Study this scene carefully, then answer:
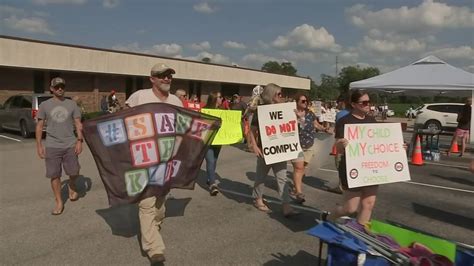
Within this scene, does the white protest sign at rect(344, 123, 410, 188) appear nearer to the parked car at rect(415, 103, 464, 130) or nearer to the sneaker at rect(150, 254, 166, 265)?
the sneaker at rect(150, 254, 166, 265)

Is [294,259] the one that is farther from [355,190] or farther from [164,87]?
[164,87]

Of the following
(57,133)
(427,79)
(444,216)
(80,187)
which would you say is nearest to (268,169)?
(444,216)

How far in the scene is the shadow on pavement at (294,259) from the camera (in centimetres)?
449

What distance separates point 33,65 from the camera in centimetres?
2503

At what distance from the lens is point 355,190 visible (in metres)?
4.60

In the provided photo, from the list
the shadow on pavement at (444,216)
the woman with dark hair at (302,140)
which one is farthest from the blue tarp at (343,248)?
the shadow on pavement at (444,216)

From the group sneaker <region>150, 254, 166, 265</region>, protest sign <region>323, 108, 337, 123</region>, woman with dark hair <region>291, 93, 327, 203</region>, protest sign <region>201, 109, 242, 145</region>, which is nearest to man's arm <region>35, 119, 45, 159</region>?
sneaker <region>150, 254, 166, 265</region>

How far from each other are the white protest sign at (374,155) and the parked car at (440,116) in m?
22.1

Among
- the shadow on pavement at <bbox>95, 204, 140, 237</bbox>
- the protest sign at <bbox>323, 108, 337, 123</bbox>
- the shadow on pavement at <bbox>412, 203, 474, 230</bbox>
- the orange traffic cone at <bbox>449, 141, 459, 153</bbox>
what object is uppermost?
the protest sign at <bbox>323, 108, 337, 123</bbox>

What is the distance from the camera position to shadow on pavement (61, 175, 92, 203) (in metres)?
7.16

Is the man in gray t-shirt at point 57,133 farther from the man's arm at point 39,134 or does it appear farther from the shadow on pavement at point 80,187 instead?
the shadow on pavement at point 80,187

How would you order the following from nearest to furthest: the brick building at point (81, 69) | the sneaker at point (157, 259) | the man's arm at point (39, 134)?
the sneaker at point (157, 259) < the man's arm at point (39, 134) < the brick building at point (81, 69)

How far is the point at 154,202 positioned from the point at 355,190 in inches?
84.9

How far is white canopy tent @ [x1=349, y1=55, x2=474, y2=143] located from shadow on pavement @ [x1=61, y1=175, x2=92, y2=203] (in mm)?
10012
